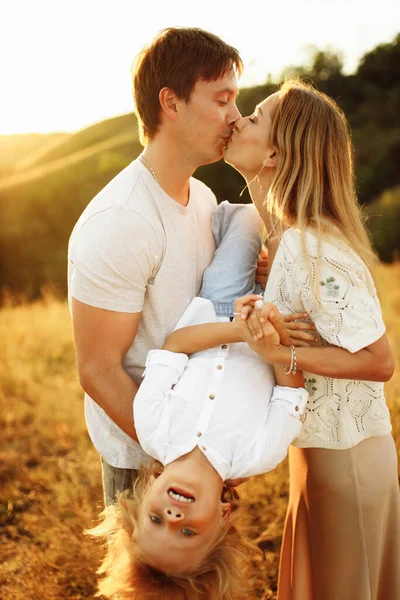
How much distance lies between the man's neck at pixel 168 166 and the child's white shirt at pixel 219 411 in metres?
0.78

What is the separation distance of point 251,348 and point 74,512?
2.43 m

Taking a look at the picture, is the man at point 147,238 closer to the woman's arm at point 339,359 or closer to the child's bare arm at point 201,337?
the child's bare arm at point 201,337

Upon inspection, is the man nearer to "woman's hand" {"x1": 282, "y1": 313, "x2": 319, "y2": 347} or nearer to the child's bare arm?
the child's bare arm

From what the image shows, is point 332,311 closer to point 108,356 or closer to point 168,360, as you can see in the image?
point 168,360

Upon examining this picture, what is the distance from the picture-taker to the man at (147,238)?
2451 millimetres

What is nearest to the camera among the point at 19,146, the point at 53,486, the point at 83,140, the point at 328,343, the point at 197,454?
the point at 197,454

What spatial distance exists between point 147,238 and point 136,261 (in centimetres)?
11

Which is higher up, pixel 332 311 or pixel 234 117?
pixel 234 117

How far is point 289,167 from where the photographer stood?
2.44 m

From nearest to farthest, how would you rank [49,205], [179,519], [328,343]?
[179,519] → [328,343] → [49,205]

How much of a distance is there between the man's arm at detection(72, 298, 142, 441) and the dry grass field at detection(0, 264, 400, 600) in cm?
108

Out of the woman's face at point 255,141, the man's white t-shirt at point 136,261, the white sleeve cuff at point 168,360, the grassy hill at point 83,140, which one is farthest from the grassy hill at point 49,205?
the white sleeve cuff at point 168,360

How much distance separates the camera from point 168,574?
2.12 metres

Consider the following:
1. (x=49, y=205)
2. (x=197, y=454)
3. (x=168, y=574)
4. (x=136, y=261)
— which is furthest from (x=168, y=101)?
(x=49, y=205)
